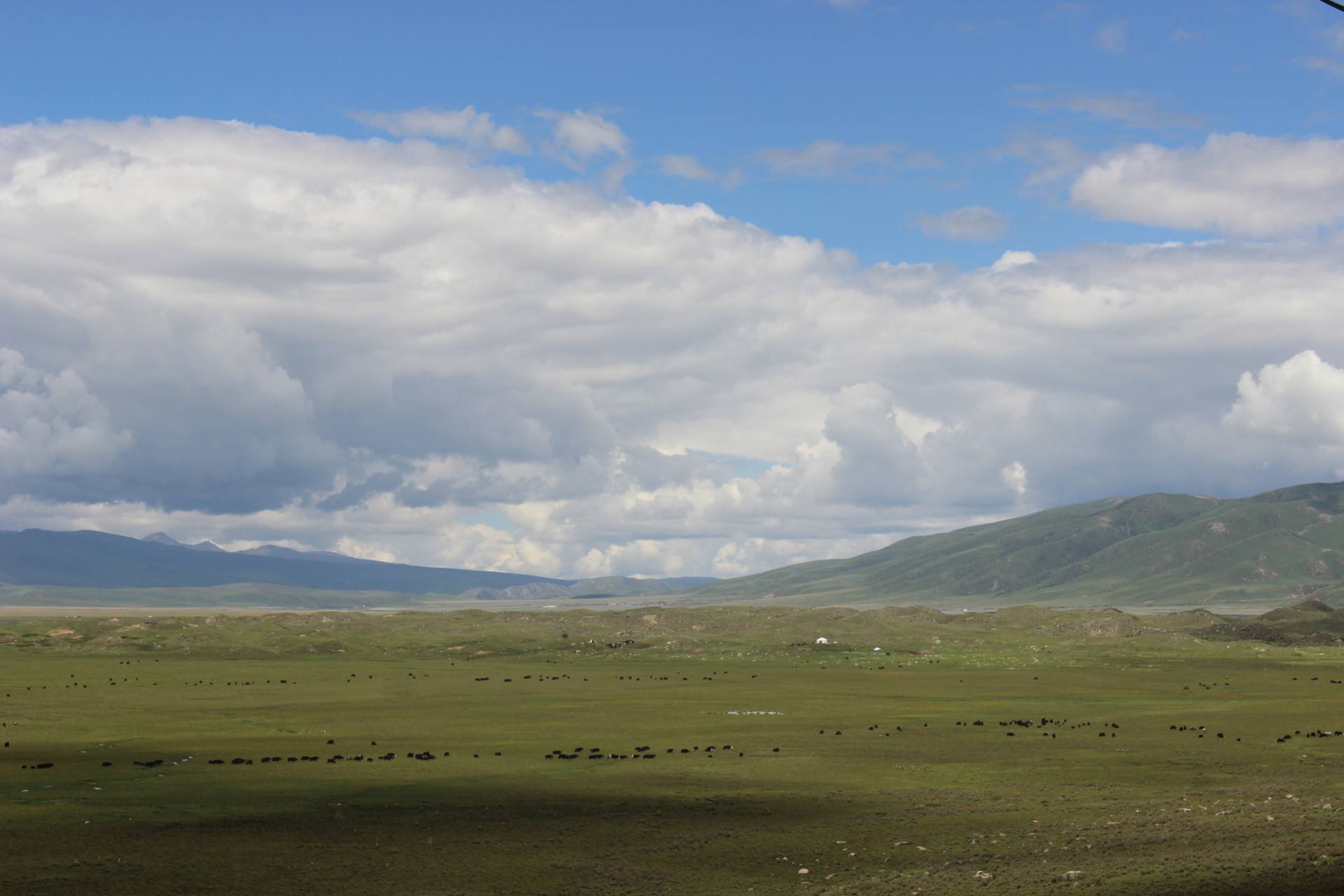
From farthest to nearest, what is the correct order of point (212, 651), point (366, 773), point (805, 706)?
point (212, 651)
point (805, 706)
point (366, 773)

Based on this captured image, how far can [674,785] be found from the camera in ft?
172

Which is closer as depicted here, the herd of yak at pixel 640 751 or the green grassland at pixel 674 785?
the green grassland at pixel 674 785

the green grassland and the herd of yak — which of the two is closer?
the green grassland

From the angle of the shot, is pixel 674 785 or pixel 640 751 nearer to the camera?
pixel 674 785

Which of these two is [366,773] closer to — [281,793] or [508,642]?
[281,793]

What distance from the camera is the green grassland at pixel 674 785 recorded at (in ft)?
117

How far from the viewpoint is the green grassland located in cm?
3575

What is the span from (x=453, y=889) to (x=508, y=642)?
464ft

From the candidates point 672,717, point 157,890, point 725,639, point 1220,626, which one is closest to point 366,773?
point 157,890

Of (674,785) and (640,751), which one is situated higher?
(674,785)

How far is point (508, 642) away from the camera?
6855 inches

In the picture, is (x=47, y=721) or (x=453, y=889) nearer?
(x=453, y=889)

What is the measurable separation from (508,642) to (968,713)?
326 ft

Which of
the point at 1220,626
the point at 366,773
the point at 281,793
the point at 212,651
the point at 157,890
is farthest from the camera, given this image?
the point at 1220,626
